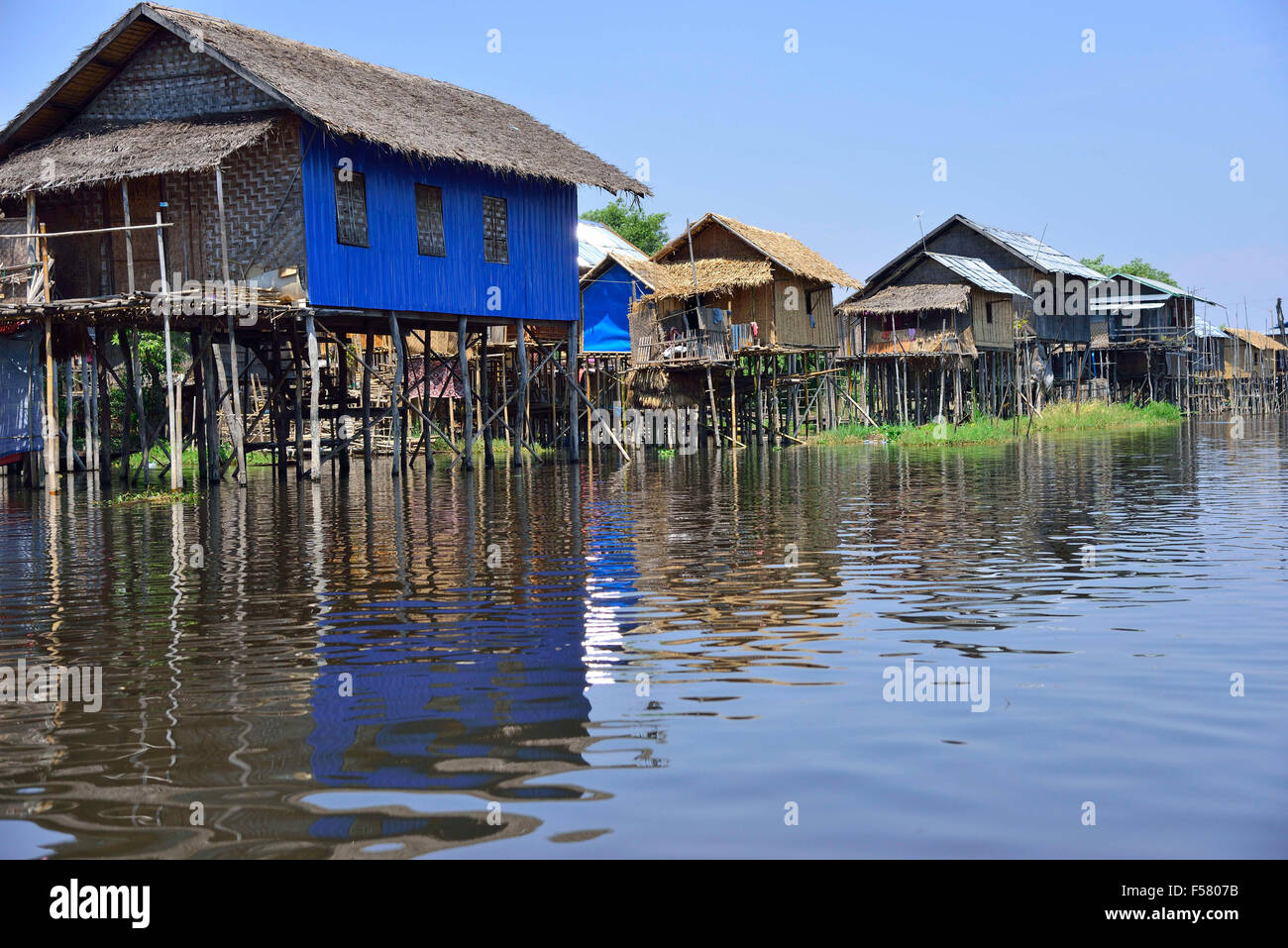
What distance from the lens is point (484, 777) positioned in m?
4.69

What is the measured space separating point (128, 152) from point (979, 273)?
32.5 metres

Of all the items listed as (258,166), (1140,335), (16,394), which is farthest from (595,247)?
(1140,335)

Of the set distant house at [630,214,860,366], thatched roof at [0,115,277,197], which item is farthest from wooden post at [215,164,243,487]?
distant house at [630,214,860,366]

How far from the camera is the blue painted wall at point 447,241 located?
21.3m

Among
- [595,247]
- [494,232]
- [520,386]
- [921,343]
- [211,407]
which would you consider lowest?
[211,407]

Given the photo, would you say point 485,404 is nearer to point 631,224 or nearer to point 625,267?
point 625,267

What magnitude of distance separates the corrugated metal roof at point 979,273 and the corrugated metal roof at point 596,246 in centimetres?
1044

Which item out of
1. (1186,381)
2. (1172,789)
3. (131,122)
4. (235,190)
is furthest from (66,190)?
(1186,381)

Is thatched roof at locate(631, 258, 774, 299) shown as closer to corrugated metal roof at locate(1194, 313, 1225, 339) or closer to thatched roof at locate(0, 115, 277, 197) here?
thatched roof at locate(0, 115, 277, 197)

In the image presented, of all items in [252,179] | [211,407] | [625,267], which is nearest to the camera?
[252,179]

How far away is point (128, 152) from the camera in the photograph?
805 inches

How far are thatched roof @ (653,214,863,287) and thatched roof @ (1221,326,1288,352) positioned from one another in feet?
122

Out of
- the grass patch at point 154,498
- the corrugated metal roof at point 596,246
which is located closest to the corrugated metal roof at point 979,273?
the corrugated metal roof at point 596,246

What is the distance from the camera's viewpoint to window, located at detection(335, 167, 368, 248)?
21.6 metres
